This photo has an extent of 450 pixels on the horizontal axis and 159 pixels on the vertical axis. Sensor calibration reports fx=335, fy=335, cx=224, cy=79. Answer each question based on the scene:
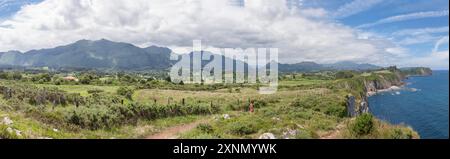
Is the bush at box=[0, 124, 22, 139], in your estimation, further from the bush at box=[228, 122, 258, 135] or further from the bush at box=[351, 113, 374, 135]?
the bush at box=[351, 113, 374, 135]

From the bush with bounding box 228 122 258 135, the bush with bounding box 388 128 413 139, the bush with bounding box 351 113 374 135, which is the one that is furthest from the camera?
the bush with bounding box 228 122 258 135

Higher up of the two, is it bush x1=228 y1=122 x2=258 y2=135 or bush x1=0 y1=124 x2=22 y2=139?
bush x1=0 y1=124 x2=22 y2=139

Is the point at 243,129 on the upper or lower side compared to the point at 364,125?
lower

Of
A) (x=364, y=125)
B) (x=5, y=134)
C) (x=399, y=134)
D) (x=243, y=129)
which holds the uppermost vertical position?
(x=5, y=134)

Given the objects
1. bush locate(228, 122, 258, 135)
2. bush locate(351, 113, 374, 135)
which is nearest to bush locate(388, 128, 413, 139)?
bush locate(351, 113, 374, 135)

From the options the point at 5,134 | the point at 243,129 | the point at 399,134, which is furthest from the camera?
the point at 243,129

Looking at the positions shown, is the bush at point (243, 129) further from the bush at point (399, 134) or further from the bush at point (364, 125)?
the bush at point (399, 134)

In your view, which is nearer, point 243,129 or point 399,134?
point 399,134

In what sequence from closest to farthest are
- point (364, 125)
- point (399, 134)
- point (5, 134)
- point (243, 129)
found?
point (5, 134) < point (399, 134) < point (364, 125) < point (243, 129)

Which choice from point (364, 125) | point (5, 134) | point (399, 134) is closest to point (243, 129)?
point (364, 125)

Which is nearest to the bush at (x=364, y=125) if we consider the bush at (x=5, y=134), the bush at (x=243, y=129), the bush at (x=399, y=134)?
the bush at (x=399, y=134)

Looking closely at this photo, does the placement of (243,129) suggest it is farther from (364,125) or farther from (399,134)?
(399,134)
